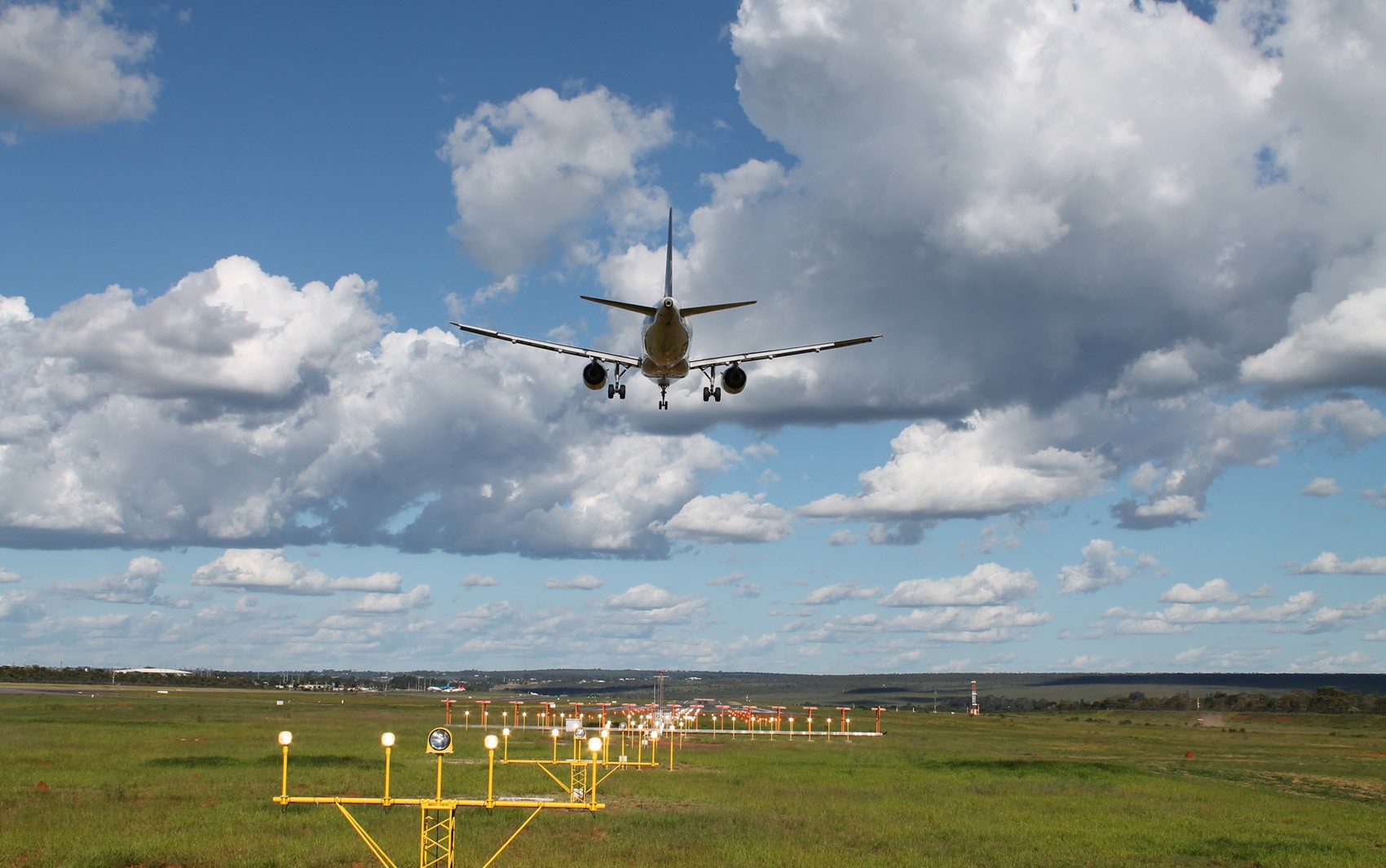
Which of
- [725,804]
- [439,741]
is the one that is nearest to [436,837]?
[439,741]

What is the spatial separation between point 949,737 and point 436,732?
273ft

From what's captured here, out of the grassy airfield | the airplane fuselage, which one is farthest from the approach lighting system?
the airplane fuselage

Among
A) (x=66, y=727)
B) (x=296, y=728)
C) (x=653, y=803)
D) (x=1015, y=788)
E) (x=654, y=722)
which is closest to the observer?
(x=653, y=803)

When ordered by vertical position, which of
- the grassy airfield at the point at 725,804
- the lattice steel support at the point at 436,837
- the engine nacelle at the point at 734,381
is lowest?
the grassy airfield at the point at 725,804

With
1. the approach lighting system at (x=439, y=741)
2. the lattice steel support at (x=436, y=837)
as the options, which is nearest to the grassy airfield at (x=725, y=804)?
the lattice steel support at (x=436, y=837)

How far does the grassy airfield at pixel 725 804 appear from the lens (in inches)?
1235

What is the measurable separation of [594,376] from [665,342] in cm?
423

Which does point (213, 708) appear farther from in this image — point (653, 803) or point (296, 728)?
point (653, 803)

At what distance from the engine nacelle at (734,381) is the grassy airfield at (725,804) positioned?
1471cm

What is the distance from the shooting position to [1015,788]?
5212 cm

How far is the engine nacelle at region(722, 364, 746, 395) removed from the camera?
42.5 m

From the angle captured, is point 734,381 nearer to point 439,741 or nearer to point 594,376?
point 594,376

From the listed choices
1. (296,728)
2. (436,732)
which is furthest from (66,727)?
(436,732)

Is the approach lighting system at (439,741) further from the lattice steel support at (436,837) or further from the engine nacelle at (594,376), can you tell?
the engine nacelle at (594,376)
